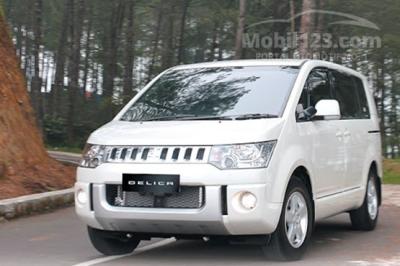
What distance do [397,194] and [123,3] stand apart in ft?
71.7

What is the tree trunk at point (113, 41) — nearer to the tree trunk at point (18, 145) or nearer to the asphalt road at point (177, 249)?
the tree trunk at point (18, 145)

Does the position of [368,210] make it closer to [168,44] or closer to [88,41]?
[168,44]

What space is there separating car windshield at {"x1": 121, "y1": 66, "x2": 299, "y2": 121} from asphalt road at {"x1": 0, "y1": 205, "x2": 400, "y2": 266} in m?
1.43

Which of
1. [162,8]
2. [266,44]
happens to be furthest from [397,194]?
[162,8]

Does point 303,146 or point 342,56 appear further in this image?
point 342,56

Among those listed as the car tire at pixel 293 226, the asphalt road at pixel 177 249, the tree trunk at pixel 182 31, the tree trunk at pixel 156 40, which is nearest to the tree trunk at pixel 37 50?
the tree trunk at pixel 156 40

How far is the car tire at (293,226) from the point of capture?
→ 6258 mm

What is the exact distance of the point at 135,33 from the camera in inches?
1355

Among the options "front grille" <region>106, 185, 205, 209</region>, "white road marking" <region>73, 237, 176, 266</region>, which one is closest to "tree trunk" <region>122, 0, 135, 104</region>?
"white road marking" <region>73, 237, 176, 266</region>

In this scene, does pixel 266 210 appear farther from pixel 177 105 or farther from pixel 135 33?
pixel 135 33

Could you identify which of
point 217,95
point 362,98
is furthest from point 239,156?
point 362,98

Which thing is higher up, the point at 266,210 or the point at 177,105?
the point at 177,105

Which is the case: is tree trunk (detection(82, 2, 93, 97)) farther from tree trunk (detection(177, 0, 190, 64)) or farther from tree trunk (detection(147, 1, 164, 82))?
tree trunk (detection(177, 0, 190, 64))

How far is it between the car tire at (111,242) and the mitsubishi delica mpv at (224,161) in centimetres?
1
